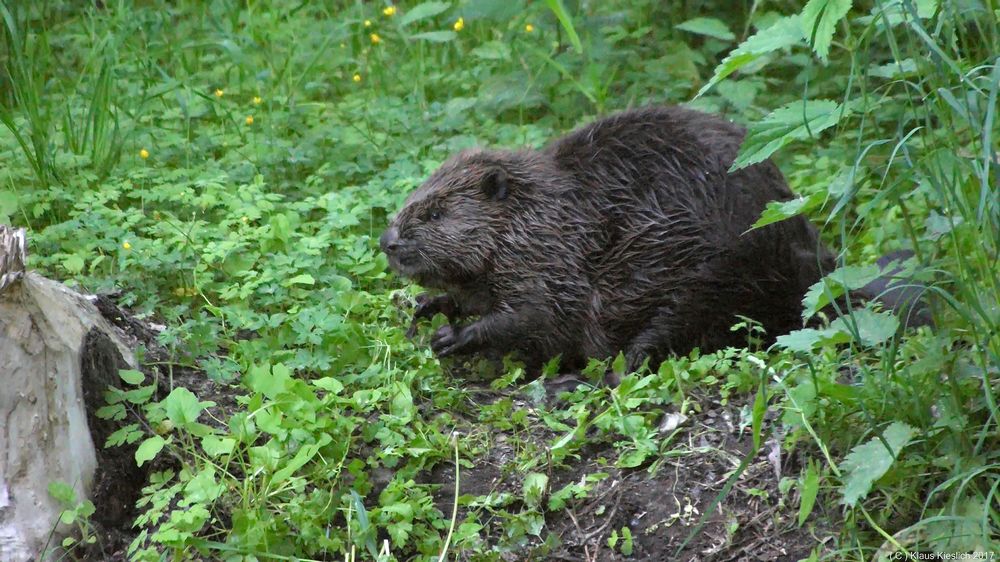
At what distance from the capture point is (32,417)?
2758mm

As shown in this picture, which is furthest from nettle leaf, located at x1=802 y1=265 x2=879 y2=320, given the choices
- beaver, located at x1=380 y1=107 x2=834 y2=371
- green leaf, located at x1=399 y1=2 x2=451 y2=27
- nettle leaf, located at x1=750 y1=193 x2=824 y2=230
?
green leaf, located at x1=399 y1=2 x2=451 y2=27

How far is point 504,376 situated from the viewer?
3824mm

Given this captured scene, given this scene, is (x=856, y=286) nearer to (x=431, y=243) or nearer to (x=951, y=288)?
(x=951, y=288)

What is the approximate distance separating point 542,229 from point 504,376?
581 mm

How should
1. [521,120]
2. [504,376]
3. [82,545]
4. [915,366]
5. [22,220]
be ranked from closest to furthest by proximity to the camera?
[915,366] → [82,545] → [504,376] → [22,220] → [521,120]

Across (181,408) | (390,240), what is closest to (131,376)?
(181,408)

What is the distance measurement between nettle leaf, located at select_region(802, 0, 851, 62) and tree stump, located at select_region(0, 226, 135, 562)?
190 centimetres

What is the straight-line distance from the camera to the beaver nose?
4.05m

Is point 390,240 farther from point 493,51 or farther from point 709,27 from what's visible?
point 709,27

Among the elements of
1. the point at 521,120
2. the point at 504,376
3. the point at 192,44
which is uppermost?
the point at 192,44

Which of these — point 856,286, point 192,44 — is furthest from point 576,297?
point 192,44

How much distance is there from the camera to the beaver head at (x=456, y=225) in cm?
405

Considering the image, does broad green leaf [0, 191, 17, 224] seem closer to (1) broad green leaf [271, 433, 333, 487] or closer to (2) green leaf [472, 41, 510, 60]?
(1) broad green leaf [271, 433, 333, 487]

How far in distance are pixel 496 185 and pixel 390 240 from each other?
1.44 ft
